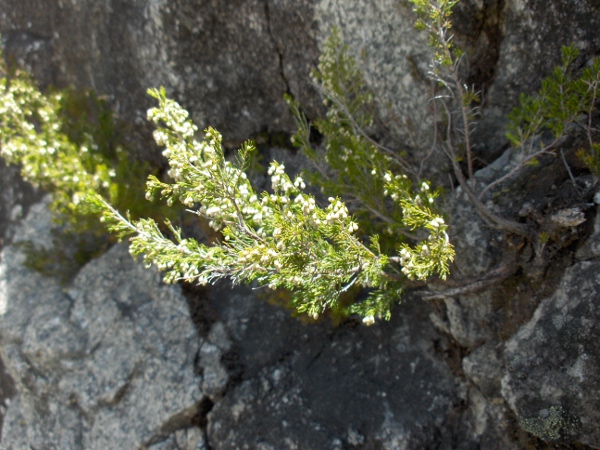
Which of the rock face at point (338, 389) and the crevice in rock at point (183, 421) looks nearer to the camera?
the rock face at point (338, 389)

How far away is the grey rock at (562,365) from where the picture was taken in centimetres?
309

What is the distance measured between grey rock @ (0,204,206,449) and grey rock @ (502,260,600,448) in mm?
2461

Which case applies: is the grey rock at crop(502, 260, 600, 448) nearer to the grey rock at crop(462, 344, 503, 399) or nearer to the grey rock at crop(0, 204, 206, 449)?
the grey rock at crop(462, 344, 503, 399)

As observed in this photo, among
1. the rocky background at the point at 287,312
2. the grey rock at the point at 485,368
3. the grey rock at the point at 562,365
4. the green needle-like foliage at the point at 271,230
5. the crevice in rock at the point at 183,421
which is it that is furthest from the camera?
the crevice in rock at the point at 183,421

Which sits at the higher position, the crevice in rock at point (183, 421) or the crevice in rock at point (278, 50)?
the crevice in rock at point (278, 50)

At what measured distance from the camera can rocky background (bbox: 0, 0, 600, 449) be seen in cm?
340

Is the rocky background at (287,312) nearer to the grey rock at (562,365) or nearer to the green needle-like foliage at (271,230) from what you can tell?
the grey rock at (562,365)

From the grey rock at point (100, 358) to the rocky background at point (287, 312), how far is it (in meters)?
0.02

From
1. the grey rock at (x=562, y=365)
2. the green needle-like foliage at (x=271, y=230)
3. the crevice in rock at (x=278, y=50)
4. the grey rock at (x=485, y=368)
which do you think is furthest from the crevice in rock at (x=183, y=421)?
the crevice in rock at (x=278, y=50)

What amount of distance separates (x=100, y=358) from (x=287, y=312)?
1695 millimetres

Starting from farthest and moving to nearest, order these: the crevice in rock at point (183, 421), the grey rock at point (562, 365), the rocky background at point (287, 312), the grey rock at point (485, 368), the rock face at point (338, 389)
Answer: the crevice in rock at point (183, 421) < the rock face at point (338, 389) < the grey rock at point (485, 368) < the rocky background at point (287, 312) < the grey rock at point (562, 365)

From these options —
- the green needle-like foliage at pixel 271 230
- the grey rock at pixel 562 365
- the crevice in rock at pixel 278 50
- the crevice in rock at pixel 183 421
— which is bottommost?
the grey rock at pixel 562 365

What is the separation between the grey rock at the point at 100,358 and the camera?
455cm

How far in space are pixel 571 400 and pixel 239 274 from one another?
2.03 m
